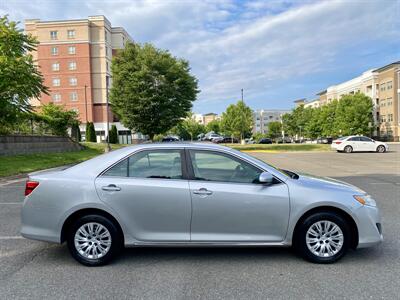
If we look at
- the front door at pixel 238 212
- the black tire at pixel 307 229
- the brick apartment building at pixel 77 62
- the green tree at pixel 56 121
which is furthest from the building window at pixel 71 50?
the black tire at pixel 307 229

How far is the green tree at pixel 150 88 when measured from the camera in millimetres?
31578

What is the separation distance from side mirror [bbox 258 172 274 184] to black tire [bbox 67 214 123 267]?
6.36 ft

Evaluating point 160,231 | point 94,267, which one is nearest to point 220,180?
point 160,231

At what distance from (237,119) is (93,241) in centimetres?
5515

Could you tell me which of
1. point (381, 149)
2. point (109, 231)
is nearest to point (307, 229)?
point (109, 231)

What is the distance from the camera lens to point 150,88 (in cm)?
3159

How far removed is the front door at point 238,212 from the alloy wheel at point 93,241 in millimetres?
1146

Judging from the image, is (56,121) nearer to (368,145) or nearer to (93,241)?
(368,145)

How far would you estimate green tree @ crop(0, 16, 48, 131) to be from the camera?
52.0 ft

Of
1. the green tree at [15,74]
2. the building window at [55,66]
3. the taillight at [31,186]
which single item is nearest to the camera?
the taillight at [31,186]

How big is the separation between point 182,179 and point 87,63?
2395 inches

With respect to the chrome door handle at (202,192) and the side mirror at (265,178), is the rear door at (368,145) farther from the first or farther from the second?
the chrome door handle at (202,192)

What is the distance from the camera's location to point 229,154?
446 centimetres

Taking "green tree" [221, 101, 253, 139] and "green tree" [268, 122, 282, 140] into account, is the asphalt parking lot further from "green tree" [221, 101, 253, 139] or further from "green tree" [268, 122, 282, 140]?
"green tree" [268, 122, 282, 140]
